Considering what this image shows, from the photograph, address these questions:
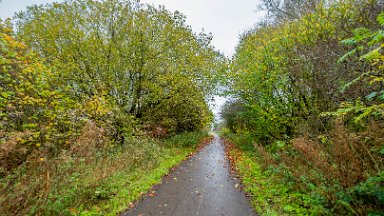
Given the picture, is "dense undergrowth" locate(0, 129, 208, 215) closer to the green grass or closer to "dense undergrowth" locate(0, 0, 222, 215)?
"dense undergrowth" locate(0, 0, 222, 215)

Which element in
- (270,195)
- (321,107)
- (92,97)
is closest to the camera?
(270,195)

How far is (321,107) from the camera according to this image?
757 cm

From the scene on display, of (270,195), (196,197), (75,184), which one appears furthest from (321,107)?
(75,184)

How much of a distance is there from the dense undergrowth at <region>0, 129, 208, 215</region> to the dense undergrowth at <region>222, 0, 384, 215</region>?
3.75 metres

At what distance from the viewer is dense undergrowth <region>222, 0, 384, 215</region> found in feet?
12.9

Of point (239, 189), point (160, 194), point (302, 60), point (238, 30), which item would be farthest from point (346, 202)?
point (238, 30)

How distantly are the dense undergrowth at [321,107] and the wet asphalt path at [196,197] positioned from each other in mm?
553

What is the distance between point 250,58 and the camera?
33.9 ft

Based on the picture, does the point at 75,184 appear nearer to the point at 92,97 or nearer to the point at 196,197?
the point at 196,197

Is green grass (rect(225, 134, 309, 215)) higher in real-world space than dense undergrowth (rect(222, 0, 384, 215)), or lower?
lower

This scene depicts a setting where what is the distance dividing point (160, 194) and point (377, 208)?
5.04m

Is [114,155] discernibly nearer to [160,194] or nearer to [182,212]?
[160,194]

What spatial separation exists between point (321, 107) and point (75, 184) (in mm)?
8609

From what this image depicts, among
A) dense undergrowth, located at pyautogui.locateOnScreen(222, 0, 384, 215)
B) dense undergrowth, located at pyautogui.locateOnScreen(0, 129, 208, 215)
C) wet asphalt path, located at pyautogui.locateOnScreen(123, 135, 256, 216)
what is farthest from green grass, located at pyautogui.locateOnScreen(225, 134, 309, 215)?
dense undergrowth, located at pyautogui.locateOnScreen(0, 129, 208, 215)
